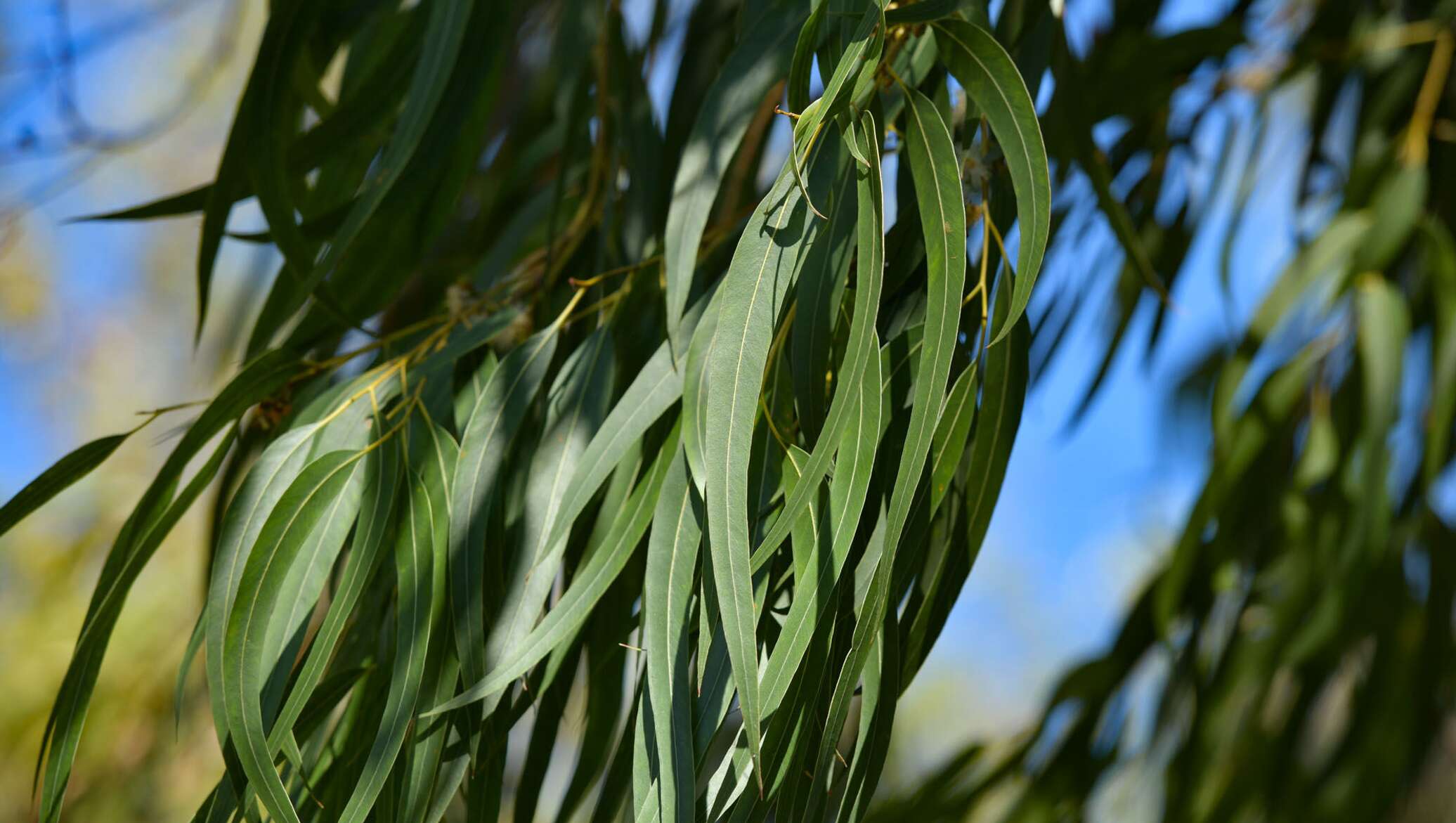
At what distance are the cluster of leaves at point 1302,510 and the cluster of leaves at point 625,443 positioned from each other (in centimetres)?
48

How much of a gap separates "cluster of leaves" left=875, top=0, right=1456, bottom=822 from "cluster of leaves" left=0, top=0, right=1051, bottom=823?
0.48 meters

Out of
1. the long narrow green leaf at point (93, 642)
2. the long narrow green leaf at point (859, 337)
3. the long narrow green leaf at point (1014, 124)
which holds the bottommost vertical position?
the long narrow green leaf at point (93, 642)

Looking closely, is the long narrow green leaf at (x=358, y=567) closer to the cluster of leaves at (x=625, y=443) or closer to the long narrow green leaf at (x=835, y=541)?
the cluster of leaves at (x=625, y=443)

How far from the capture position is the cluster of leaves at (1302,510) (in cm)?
89

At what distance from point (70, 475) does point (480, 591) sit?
0.67 ft

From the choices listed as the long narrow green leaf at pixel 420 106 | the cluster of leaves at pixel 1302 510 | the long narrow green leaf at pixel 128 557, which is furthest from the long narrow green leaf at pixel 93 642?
the cluster of leaves at pixel 1302 510

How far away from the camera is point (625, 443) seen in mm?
421

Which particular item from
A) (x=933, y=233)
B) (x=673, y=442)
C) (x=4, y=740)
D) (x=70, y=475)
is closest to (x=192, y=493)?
(x=70, y=475)

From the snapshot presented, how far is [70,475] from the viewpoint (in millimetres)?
491

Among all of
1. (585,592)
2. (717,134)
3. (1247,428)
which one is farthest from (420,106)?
(1247,428)

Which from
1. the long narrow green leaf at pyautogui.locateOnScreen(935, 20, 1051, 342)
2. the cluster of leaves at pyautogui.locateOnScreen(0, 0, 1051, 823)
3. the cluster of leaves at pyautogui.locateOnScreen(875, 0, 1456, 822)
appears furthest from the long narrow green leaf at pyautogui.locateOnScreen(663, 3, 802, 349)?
the cluster of leaves at pyautogui.locateOnScreen(875, 0, 1456, 822)

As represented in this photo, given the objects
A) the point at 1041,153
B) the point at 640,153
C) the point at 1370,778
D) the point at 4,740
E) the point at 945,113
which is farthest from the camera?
the point at 4,740

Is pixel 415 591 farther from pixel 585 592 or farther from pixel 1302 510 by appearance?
pixel 1302 510

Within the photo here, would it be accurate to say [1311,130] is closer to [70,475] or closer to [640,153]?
[640,153]
